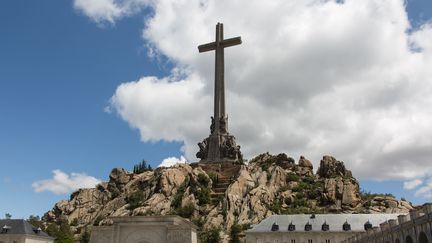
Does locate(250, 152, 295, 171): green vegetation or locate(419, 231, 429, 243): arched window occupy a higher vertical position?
locate(250, 152, 295, 171): green vegetation

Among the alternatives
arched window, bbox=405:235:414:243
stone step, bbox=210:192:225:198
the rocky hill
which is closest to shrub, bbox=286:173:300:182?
the rocky hill

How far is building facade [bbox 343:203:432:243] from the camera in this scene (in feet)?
122

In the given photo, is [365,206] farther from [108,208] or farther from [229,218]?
[108,208]

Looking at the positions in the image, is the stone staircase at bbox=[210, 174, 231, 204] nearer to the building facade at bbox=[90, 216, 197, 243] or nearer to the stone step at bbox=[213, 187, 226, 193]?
the stone step at bbox=[213, 187, 226, 193]

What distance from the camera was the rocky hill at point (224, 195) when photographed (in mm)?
92750

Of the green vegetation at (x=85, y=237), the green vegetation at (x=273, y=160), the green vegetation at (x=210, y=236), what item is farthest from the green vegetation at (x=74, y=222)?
the green vegetation at (x=273, y=160)

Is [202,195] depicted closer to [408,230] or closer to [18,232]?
[18,232]

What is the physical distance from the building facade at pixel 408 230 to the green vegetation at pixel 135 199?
5784 cm

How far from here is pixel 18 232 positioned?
77625 millimetres

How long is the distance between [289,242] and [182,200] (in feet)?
107

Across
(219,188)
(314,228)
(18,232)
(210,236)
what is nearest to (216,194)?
(219,188)

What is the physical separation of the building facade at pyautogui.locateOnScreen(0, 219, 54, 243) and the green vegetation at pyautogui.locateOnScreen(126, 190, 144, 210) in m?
20.6

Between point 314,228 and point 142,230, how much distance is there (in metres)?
28.2

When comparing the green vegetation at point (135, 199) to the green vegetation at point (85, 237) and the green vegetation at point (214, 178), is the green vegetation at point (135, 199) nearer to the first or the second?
the green vegetation at point (85, 237)
